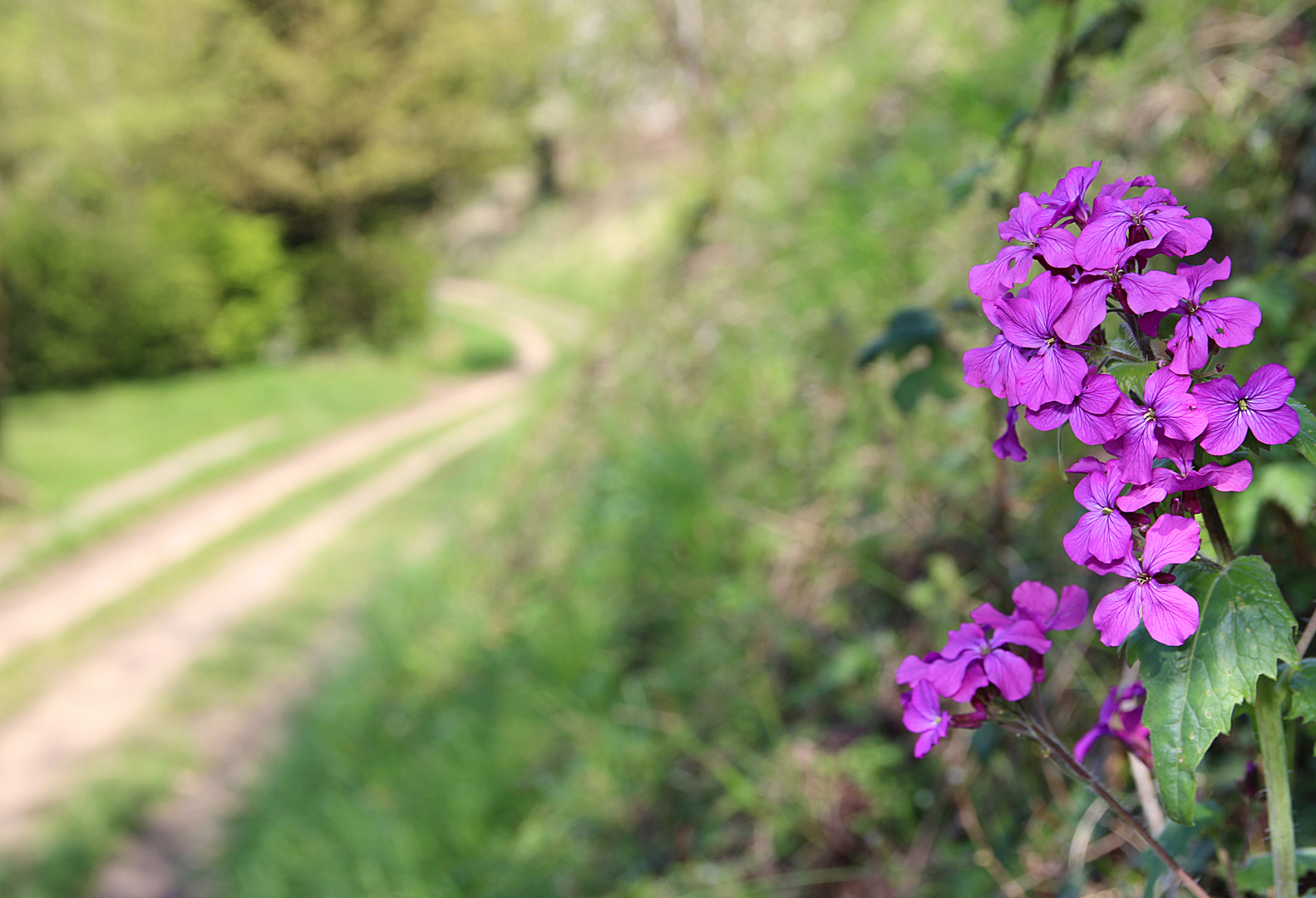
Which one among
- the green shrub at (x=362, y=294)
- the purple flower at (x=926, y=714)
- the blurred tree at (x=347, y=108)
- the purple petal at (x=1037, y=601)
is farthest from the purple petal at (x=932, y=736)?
the green shrub at (x=362, y=294)

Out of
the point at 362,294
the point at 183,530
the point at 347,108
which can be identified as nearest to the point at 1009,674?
the point at 183,530

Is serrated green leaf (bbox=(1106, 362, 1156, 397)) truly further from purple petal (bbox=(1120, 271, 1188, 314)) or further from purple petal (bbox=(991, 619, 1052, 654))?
purple petal (bbox=(991, 619, 1052, 654))

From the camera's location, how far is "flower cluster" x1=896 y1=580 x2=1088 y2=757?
79 centimetres

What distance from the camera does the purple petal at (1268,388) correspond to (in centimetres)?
65

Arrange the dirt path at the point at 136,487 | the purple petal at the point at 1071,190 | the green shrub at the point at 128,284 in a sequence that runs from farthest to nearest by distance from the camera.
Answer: the green shrub at the point at 128,284, the dirt path at the point at 136,487, the purple petal at the point at 1071,190

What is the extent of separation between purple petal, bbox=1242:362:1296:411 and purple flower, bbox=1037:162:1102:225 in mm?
167

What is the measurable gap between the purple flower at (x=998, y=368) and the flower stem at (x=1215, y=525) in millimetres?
157

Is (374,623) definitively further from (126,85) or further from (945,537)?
(126,85)

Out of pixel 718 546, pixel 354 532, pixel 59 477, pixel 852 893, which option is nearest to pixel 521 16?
pixel 59 477

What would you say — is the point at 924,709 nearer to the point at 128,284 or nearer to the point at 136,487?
the point at 136,487

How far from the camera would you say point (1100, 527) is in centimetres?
69

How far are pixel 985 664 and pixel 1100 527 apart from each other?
167 millimetres

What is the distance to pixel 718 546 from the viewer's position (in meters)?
3.15

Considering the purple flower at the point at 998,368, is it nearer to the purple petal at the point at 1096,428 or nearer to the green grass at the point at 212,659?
the purple petal at the point at 1096,428
